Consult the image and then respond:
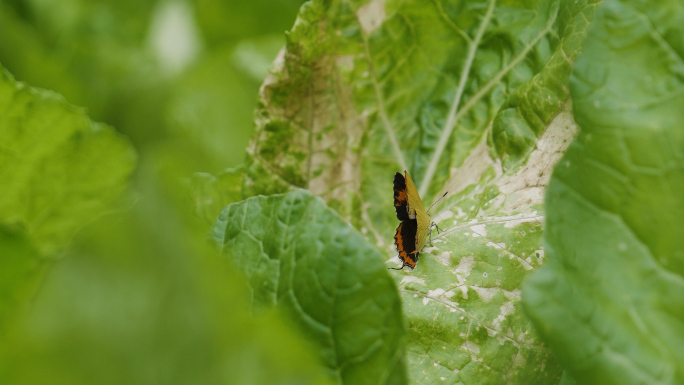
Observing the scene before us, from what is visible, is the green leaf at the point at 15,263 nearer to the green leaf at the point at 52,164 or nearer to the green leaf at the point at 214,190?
the green leaf at the point at 52,164

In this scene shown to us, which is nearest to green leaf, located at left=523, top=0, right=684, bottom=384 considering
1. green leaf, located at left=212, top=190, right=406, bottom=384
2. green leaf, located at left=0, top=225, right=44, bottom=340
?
green leaf, located at left=212, top=190, right=406, bottom=384

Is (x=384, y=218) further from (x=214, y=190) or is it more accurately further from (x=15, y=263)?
(x=15, y=263)

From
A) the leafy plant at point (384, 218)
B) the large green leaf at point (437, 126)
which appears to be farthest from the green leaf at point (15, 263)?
the large green leaf at point (437, 126)

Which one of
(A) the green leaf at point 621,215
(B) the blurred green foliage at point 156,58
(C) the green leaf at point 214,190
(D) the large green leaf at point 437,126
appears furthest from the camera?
(B) the blurred green foliage at point 156,58

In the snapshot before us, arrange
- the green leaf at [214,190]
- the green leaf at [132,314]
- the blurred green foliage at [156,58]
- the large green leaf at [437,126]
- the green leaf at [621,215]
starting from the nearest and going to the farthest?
the green leaf at [132,314], the green leaf at [621,215], the large green leaf at [437,126], the green leaf at [214,190], the blurred green foliage at [156,58]

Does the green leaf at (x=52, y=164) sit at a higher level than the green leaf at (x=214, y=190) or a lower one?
higher

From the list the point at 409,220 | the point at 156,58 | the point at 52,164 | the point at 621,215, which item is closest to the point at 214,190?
the point at 52,164

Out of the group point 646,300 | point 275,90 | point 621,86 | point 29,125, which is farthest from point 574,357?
point 29,125

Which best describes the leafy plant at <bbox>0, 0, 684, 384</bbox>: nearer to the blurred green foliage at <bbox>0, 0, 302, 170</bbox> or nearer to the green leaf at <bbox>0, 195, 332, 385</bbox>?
the green leaf at <bbox>0, 195, 332, 385</bbox>

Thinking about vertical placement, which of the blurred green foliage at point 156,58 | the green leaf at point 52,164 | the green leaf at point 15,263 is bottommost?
the green leaf at point 15,263
